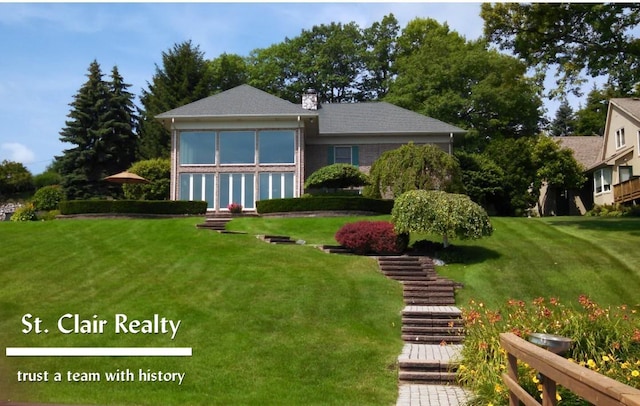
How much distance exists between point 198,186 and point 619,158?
26.0m

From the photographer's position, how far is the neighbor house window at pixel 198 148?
34594 mm

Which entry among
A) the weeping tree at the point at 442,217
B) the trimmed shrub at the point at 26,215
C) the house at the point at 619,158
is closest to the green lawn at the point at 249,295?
the weeping tree at the point at 442,217

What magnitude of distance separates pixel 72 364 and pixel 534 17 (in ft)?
69.5

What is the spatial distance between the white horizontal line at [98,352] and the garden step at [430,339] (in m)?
4.69

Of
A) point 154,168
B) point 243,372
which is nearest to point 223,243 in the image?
point 243,372

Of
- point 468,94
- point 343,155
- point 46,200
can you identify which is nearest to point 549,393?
point 343,155

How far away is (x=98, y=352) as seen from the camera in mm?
11133

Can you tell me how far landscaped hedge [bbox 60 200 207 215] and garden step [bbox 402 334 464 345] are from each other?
19.6 meters

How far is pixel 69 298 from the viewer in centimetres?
1455

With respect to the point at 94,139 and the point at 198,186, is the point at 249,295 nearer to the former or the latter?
the point at 198,186

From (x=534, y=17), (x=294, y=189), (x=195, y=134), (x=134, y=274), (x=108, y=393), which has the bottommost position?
(x=108, y=393)

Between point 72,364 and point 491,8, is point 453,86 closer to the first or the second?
point 491,8

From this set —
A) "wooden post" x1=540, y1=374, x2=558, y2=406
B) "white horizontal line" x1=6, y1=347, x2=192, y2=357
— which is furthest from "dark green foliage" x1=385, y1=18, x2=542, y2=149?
"wooden post" x1=540, y1=374, x2=558, y2=406

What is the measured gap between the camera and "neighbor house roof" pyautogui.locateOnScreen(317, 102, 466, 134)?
36469 millimetres
